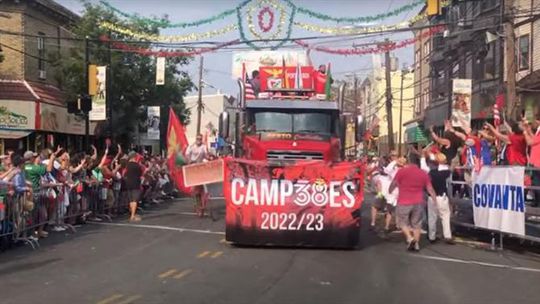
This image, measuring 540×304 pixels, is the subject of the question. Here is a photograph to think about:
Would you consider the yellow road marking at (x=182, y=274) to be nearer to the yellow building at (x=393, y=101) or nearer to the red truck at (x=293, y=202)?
the red truck at (x=293, y=202)

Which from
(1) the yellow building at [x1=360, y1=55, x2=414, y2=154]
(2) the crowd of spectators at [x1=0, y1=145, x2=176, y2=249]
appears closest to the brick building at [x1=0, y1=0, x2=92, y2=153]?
(2) the crowd of spectators at [x1=0, y1=145, x2=176, y2=249]

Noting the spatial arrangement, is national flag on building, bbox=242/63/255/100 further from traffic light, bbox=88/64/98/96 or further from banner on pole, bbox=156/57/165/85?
banner on pole, bbox=156/57/165/85

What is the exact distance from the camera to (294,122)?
15.2m

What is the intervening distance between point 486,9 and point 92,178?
2155cm

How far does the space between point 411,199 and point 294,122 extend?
3435mm

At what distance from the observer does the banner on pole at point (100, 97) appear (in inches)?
1043

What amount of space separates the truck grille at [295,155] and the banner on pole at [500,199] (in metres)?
3.22

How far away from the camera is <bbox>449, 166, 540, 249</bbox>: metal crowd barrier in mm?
12222

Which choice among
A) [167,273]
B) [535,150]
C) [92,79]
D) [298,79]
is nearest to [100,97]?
[92,79]

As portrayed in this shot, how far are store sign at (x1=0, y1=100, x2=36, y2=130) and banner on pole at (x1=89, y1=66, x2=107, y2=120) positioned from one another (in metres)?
2.85

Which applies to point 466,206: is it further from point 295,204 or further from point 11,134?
point 11,134

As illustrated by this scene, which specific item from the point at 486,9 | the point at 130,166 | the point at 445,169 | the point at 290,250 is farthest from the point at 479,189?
the point at 486,9

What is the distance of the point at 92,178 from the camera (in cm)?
1841

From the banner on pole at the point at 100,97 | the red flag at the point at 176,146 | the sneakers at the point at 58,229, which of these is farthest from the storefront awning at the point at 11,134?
the sneakers at the point at 58,229
